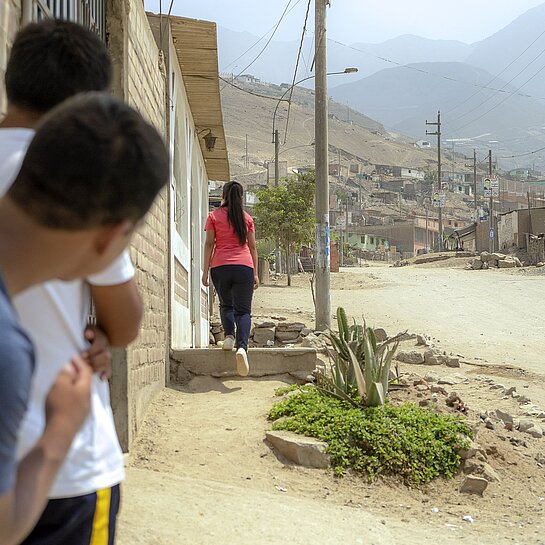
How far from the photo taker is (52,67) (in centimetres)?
156

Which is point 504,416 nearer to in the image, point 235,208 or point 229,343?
point 229,343

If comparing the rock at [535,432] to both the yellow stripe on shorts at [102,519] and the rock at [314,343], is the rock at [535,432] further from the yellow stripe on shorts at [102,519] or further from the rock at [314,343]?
the yellow stripe on shorts at [102,519]

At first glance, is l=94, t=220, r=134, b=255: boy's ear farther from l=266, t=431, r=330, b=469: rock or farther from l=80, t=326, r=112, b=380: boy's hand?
l=266, t=431, r=330, b=469: rock

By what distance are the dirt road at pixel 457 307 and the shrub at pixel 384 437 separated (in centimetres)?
551

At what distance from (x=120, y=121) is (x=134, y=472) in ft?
13.0

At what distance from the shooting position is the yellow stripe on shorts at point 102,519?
1.52 meters

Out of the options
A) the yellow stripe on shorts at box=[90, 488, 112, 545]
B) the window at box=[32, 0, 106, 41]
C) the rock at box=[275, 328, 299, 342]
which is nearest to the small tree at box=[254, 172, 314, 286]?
the rock at box=[275, 328, 299, 342]

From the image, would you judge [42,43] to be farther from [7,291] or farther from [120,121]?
[7,291]

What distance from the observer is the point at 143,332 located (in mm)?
5945

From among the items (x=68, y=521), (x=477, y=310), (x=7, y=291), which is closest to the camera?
(x=7, y=291)

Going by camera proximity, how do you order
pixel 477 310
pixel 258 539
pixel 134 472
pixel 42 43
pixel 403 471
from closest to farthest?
pixel 42 43, pixel 258 539, pixel 134 472, pixel 403 471, pixel 477 310

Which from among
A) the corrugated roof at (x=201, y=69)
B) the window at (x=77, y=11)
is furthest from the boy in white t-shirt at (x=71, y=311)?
the corrugated roof at (x=201, y=69)

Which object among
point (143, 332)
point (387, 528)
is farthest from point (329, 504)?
point (143, 332)

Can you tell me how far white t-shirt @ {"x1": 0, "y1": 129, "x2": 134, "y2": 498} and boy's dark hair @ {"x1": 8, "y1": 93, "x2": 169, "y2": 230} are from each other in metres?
0.30
